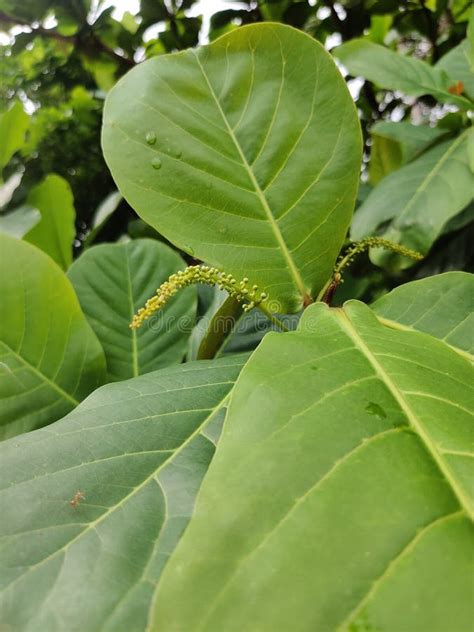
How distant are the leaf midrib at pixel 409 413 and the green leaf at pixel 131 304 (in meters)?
0.37

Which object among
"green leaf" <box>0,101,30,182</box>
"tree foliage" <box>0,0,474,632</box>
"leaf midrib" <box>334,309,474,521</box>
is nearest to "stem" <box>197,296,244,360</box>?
"tree foliage" <box>0,0,474,632</box>

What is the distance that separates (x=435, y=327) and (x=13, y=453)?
0.46 meters

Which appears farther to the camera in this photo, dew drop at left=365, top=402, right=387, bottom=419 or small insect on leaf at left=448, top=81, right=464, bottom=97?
small insect on leaf at left=448, top=81, right=464, bottom=97

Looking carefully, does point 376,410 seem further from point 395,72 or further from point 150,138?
point 395,72

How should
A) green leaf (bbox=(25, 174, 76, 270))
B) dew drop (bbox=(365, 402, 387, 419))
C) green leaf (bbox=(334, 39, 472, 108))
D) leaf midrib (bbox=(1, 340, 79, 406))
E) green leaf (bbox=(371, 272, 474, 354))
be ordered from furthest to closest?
green leaf (bbox=(25, 174, 76, 270)) → green leaf (bbox=(334, 39, 472, 108)) → leaf midrib (bbox=(1, 340, 79, 406)) → green leaf (bbox=(371, 272, 474, 354)) → dew drop (bbox=(365, 402, 387, 419))

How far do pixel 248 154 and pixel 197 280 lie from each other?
0.17 meters

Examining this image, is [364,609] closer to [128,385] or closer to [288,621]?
[288,621]

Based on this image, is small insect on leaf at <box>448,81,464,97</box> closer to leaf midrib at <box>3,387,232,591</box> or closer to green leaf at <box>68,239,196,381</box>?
green leaf at <box>68,239,196,381</box>

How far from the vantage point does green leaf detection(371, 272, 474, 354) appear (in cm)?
58

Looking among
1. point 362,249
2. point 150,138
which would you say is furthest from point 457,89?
point 150,138

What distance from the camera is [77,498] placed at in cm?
44

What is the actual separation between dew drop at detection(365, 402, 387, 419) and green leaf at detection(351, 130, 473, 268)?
0.49 metres

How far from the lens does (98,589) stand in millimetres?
374

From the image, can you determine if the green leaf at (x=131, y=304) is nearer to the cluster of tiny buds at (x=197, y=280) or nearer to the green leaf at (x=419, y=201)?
the cluster of tiny buds at (x=197, y=280)
